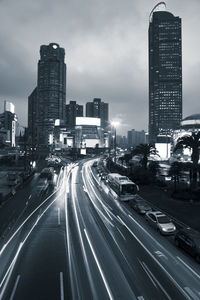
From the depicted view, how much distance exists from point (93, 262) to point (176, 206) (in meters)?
18.7

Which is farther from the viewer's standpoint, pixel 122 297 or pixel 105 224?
pixel 105 224

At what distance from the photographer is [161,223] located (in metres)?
22.3

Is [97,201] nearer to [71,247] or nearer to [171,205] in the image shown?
[171,205]

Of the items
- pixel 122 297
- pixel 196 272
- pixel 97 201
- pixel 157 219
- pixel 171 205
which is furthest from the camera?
pixel 97 201

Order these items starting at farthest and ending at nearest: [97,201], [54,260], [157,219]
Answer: [97,201]
[157,219]
[54,260]

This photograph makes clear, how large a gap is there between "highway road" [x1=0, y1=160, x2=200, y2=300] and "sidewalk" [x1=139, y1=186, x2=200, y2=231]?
5020mm

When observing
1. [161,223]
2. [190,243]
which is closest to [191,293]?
[190,243]

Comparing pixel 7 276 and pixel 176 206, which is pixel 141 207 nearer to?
pixel 176 206

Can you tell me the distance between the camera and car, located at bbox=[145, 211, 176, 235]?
2148cm

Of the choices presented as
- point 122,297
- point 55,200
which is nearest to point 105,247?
point 122,297

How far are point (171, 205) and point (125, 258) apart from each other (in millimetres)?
17188

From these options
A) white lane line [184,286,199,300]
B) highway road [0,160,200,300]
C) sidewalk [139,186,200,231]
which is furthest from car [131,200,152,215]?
white lane line [184,286,199,300]

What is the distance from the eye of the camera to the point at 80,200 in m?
36.6

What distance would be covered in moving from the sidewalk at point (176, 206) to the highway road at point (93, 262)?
5.02 m
